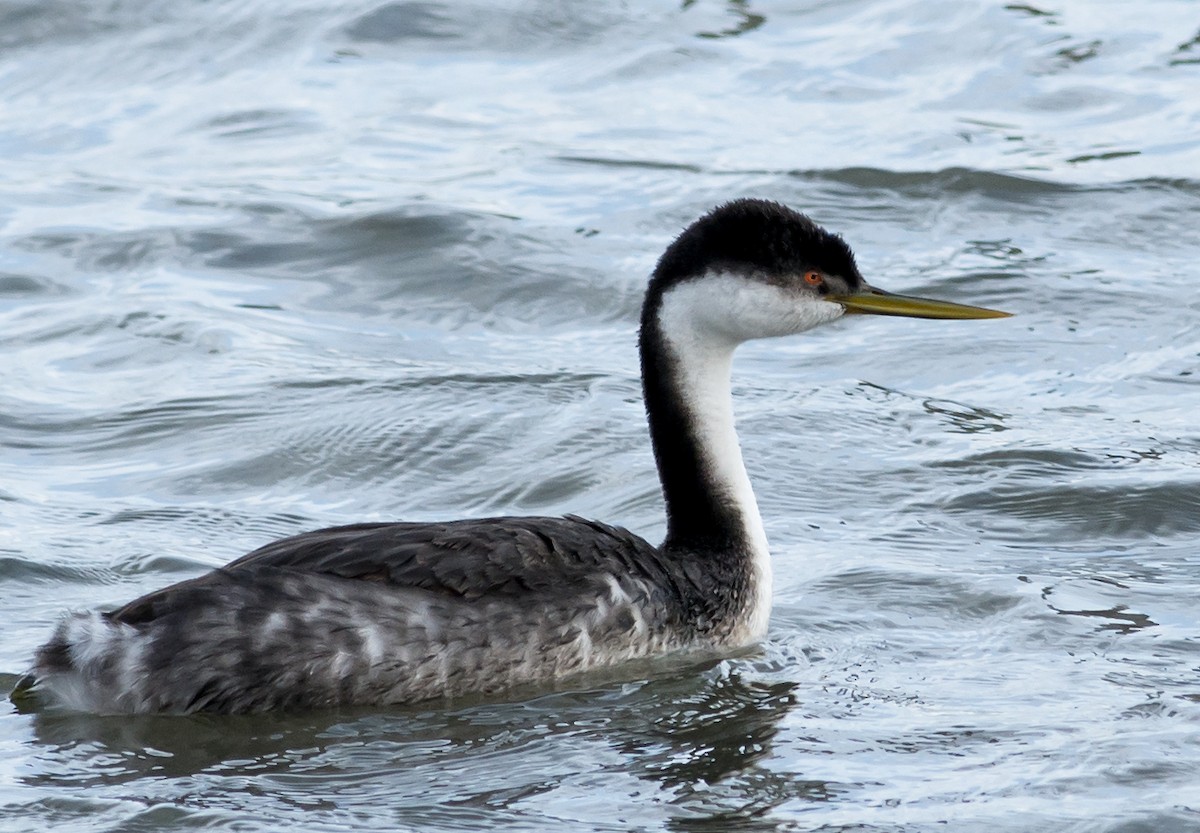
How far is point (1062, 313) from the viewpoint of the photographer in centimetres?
991

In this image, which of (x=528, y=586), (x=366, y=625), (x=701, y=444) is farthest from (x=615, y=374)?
(x=366, y=625)

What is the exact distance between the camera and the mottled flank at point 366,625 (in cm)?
573

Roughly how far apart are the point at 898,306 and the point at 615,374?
8.86 feet

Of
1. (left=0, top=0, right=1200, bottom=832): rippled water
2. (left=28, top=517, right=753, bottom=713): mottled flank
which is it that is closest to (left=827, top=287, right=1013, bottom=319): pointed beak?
(left=0, top=0, right=1200, bottom=832): rippled water

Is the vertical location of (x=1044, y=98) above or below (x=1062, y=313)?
above

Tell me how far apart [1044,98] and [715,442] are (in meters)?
A: 7.11

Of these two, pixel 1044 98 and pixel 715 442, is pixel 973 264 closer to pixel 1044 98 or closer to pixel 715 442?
pixel 1044 98

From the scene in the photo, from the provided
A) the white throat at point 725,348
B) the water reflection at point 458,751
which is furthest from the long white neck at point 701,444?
the water reflection at point 458,751

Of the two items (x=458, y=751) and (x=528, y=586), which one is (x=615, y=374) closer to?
(x=528, y=586)

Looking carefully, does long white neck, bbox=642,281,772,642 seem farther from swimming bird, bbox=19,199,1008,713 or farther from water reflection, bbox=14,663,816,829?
water reflection, bbox=14,663,816,829

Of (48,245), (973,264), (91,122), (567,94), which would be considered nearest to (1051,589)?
(973,264)

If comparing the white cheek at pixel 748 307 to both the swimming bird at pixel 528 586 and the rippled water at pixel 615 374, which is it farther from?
the rippled water at pixel 615 374

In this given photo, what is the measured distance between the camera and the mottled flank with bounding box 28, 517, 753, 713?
18.8 feet

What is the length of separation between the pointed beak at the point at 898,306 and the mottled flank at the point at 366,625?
3.92 ft
